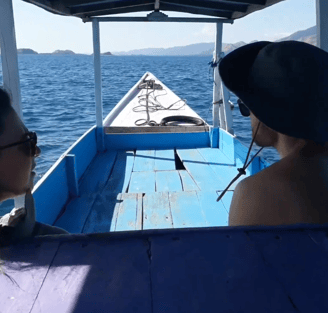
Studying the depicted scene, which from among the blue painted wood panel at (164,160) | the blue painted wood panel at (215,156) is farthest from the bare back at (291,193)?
the blue painted wood panel at (215,156)

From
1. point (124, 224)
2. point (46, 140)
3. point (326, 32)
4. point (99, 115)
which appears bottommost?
point (46, 140)

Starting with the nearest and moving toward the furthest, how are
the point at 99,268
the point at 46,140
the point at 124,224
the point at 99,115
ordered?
the point at 99,268 → the point at 124,224 → the point at 99,115 → the point at 46,140

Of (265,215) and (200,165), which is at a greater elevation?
(265,215)

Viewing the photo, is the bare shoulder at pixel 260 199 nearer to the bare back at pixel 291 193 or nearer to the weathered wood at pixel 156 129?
the bare back at pixel 291 193

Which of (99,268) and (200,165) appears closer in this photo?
(99,268)

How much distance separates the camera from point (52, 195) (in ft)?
11.7

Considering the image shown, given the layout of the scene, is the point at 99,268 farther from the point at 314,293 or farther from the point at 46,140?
the point at 46,140

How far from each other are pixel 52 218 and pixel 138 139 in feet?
8.94

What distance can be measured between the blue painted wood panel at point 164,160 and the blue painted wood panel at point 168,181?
0.18m

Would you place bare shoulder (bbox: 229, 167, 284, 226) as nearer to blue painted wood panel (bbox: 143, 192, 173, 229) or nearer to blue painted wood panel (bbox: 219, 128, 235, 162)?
blue painted wood panel (bbox: 143, 192, 173, 229)

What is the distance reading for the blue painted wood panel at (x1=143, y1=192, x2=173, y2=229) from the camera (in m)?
3.47

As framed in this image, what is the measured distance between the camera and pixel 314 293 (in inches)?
37.5

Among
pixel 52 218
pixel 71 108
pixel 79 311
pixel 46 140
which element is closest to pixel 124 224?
pixel 52 218

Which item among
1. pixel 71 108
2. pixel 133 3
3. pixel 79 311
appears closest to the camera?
pixel 79 311
